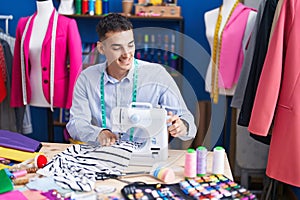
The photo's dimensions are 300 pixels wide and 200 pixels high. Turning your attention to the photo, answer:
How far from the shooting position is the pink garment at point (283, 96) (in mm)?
2420

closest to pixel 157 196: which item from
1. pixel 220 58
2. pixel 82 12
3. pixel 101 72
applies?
pixel 101 72

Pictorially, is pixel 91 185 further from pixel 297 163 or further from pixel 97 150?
pixel 297 163

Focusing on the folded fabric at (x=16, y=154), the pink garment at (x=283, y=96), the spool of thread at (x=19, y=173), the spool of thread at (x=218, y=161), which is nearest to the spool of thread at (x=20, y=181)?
the spool of thread at (x=19, y=173)

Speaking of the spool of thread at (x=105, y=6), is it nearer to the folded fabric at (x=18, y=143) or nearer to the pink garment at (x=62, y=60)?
the pink garment at (x=62, y=60)

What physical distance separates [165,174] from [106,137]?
331 millimetres

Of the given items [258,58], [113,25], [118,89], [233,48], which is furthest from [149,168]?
[233,48]

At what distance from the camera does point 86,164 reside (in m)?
1.92

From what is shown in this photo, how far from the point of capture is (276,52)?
2.47m

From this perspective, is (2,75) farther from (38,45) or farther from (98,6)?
(98,6)

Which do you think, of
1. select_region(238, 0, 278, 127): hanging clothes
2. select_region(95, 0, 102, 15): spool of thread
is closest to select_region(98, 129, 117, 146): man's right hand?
select_region(238, 0, 278, 127): hanging clothes

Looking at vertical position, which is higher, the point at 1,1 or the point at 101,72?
the point at 1,1

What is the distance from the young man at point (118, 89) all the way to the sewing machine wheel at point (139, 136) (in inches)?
2.3

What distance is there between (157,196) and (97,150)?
1.45 feet

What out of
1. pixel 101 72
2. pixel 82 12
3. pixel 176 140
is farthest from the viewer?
pixel 82 12
